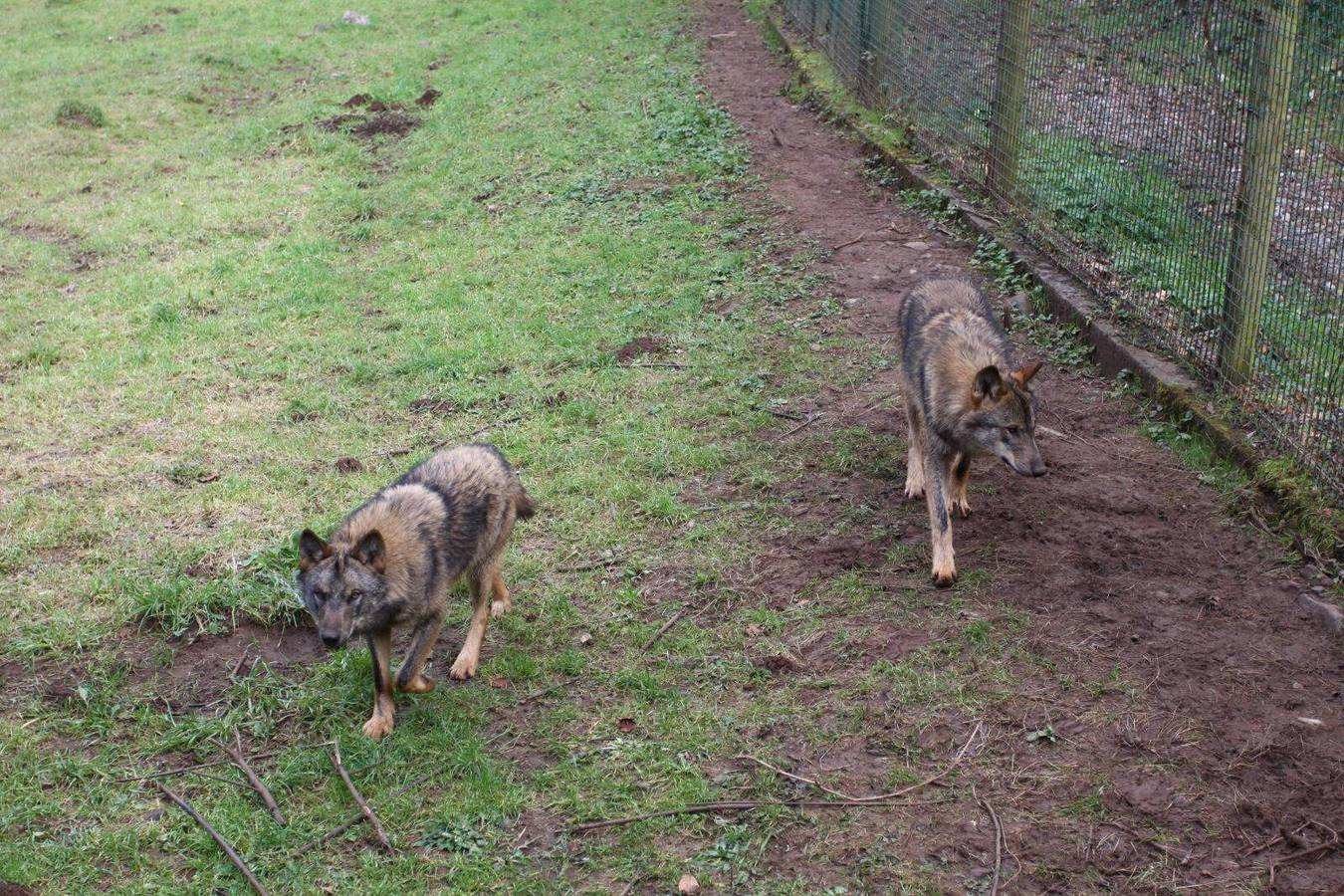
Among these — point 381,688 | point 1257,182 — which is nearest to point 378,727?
point 381,688

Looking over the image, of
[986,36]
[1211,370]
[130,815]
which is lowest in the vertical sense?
[130,815]

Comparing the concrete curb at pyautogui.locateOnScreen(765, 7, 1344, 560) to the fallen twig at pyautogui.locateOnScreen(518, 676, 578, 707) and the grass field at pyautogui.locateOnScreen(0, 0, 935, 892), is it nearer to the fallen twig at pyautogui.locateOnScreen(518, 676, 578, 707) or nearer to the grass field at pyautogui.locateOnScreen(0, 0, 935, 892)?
the grass field at pyautogui.locateOnScreen(0, 0, 935, 892)

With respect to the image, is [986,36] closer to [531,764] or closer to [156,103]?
[531,764]

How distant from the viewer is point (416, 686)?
213 inches

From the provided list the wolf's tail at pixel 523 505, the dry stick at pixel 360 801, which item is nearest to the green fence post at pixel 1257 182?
the wolf's tail at pixel 523 505

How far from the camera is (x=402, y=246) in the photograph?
1166 cm

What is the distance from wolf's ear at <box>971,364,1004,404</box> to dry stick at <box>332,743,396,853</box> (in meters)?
3.49

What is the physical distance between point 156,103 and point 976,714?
52.7 ft

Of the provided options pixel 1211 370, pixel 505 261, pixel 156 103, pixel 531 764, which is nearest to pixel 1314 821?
pixel 531 764

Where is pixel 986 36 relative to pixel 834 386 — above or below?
above

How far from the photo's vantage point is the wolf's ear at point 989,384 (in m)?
5.95

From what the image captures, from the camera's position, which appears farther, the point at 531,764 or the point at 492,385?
the point at 492,385

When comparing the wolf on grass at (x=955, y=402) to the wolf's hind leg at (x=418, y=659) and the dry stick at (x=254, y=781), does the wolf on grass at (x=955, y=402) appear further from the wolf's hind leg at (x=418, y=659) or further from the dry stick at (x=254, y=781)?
the dry stick at (x=254, y=781)

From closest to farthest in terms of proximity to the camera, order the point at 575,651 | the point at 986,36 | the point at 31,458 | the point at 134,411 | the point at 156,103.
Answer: the point at 575,651 → the point at 31,458 → the point at 134,411 → the point at 986,36 → the point at 156,103
